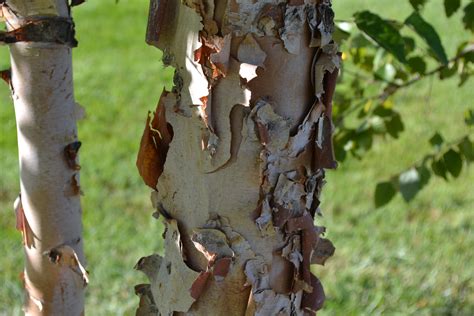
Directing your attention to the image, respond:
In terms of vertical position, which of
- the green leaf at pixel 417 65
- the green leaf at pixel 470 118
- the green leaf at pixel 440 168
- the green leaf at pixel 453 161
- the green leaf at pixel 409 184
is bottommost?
the green leaf at pixel 409 184

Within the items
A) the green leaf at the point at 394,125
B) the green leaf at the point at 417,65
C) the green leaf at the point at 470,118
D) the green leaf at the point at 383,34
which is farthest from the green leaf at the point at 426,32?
the green leaf at the point at 394,125

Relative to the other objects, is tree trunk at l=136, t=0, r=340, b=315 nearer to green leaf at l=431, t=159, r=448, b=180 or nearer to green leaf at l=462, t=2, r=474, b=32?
green leaf at l=462, t=2, r=474, b=32

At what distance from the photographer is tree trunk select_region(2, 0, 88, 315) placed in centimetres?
120

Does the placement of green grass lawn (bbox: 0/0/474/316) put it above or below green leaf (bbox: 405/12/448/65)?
below

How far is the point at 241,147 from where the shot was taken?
1043mm

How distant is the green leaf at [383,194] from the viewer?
224cm

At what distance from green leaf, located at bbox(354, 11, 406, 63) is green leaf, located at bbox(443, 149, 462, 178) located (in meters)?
0.65

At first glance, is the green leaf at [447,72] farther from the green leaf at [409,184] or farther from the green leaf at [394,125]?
the green leaf at [409,184]

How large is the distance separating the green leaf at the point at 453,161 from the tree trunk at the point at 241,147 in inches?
39.6

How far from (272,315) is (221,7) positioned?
1.47 ft

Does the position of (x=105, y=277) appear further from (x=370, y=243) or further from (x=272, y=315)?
(x=272, y=315)

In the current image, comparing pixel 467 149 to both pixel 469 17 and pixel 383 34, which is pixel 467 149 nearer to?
pixel 469 17

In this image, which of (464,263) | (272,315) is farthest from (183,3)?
(464,263)

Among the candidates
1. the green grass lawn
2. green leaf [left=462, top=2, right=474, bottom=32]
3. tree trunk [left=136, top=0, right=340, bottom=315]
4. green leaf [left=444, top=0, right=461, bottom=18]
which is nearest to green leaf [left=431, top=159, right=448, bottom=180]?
the green grass lawn
